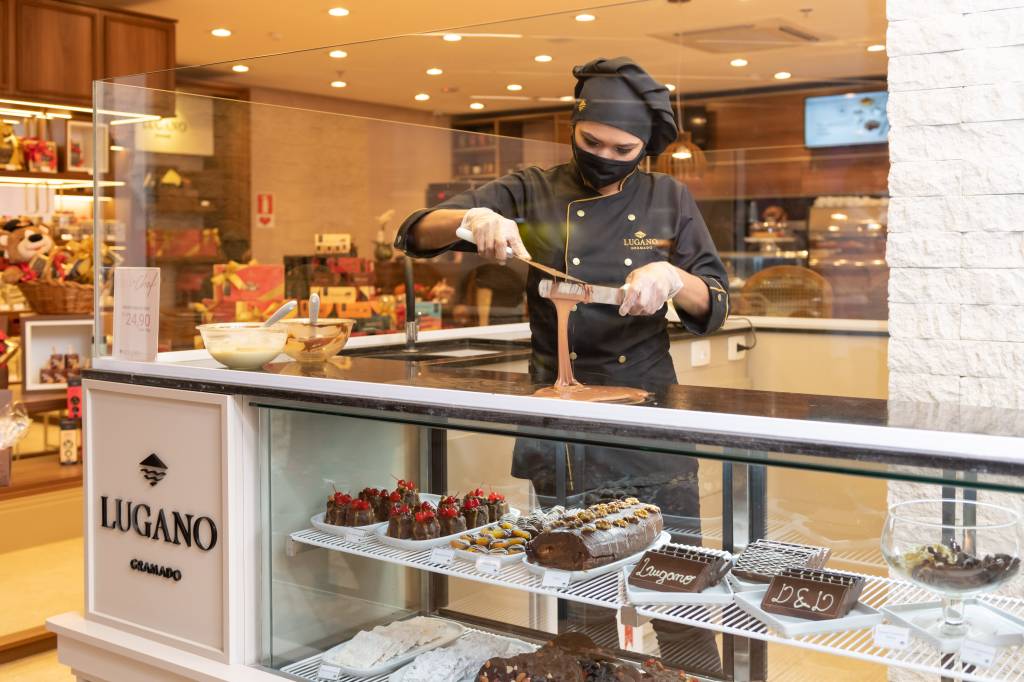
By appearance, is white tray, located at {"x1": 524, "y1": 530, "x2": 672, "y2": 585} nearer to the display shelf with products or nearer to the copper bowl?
the display shelf with products

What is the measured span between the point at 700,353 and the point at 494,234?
1.49 feet

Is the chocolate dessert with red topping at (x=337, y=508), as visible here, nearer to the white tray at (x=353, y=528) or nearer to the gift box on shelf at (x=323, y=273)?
the white tray at (x=353, y=528)

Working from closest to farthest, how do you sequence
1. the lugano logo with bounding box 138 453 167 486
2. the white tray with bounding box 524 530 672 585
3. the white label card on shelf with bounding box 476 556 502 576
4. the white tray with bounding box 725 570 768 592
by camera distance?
the white tray with bounding box 725 570 768 592, the white tray with bounding box 524 530 672 585, the white label card on shelf with bounding box 476 556 502 576, the lugano logo with bounding box 138 453 167 486

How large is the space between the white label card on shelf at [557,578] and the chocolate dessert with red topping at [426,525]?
10.9 inches

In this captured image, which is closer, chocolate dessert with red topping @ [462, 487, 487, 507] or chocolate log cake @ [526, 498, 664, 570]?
chocolate log cake @ [526, 498, 664, 570]

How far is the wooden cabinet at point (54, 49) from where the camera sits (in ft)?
15.9

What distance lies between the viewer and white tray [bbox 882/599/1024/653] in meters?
1.32

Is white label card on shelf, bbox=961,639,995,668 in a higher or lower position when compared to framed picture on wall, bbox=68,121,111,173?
lower

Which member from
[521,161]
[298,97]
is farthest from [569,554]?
[298,97]

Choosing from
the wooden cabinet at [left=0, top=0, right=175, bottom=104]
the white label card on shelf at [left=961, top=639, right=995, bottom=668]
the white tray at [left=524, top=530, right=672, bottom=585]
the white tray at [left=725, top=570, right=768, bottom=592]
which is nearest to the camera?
the white label card on shelf at [left=961, top=639, right=995, bottom=668]

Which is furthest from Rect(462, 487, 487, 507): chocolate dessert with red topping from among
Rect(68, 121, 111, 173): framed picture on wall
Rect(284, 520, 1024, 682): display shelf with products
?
Rect(68, 121, 111, 173): framed picture on wall

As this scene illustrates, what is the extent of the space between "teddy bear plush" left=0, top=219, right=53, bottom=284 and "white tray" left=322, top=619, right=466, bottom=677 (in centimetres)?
334

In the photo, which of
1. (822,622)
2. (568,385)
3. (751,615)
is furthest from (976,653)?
(568,385)

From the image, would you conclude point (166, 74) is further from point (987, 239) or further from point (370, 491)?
point (987, 239)
